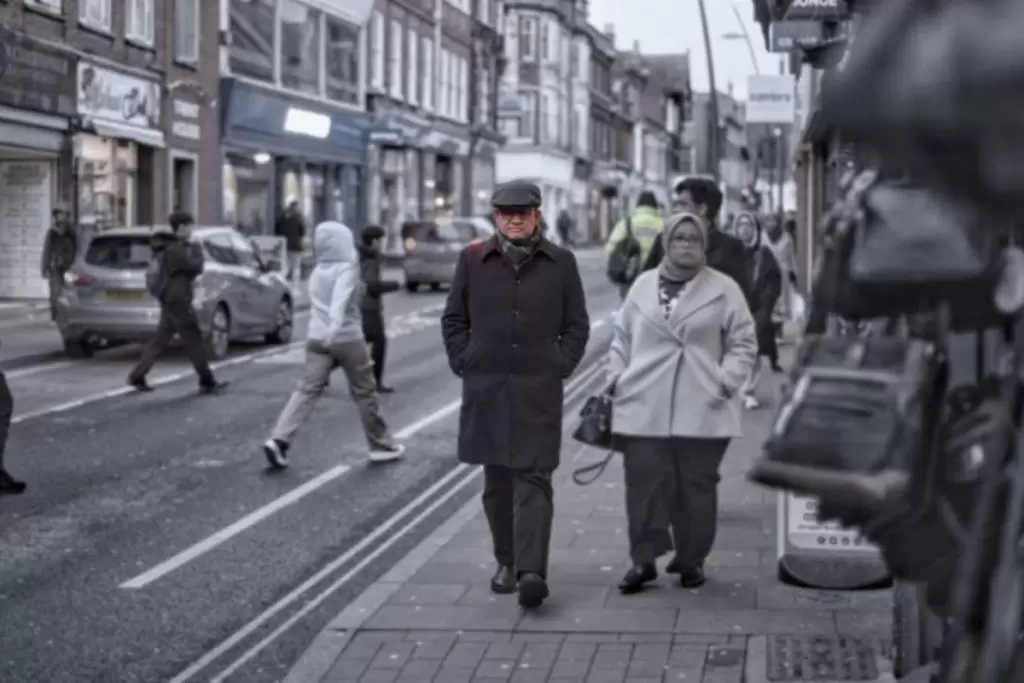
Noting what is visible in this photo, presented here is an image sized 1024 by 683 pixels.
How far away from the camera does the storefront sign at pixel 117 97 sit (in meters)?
32.4

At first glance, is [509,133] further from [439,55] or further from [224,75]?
[224,75]

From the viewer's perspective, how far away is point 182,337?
18.3 meters

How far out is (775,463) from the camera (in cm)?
275

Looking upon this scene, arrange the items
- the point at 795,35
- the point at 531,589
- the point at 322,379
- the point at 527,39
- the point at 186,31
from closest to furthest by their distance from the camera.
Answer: the point at 531,589 < the point at 322,379 < the point at 795,35 < the point at 186,31 < the point at 527,39

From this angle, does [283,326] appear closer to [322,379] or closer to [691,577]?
[322,379]

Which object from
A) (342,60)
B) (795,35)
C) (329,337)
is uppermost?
(342,60)

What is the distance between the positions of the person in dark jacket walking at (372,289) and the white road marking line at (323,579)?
13.3 feet

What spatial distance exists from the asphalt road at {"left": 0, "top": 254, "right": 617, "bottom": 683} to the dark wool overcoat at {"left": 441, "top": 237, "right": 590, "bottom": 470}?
1.09 m

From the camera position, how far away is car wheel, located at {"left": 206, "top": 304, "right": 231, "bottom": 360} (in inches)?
888

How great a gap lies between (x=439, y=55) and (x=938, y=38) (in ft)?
195

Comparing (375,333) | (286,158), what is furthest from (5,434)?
(286,158)

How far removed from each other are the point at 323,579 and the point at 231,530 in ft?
4.94

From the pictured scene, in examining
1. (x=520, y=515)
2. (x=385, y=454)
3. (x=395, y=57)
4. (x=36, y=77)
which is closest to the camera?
→ (x=520, y=515)

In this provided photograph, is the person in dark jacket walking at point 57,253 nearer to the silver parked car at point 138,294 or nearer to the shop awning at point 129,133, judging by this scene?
the silver parked car at point 138,294
